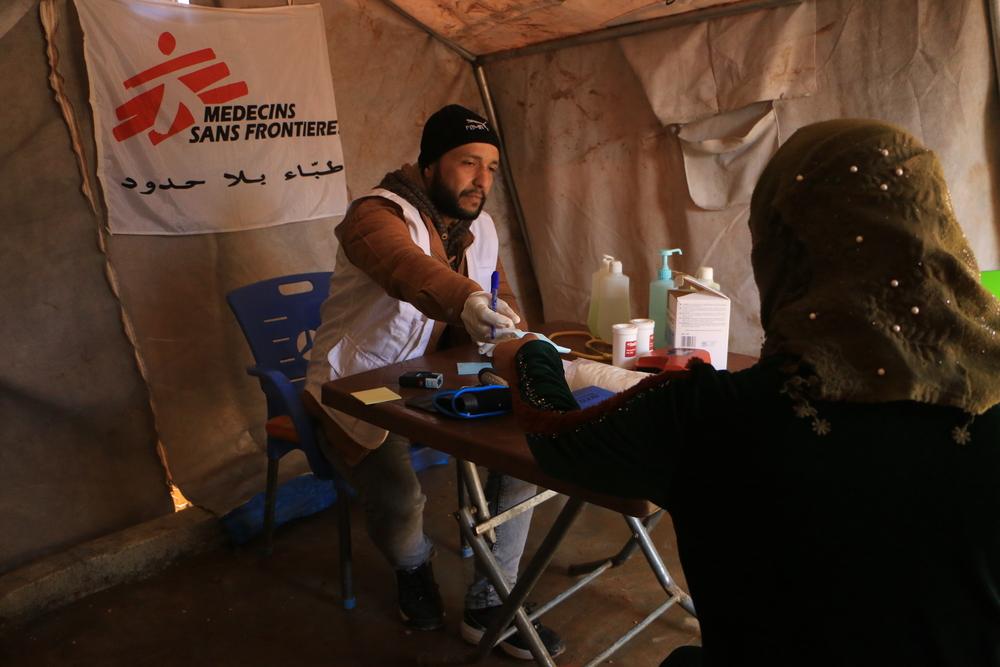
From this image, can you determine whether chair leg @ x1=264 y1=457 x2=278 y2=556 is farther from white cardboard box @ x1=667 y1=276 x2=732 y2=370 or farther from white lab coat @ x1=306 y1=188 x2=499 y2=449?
white cardboard box @ x1=667 y1=276 x2=732 y2=370

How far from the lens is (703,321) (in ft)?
5.74

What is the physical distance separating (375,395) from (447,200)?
2.49 feet

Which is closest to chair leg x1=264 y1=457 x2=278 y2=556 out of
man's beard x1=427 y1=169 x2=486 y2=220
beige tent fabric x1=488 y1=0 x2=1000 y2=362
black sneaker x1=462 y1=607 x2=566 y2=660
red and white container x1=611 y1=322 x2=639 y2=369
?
black sneaker x1=462 y1=607 x2=566 y2=660

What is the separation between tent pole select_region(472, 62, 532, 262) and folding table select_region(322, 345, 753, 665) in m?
1.79

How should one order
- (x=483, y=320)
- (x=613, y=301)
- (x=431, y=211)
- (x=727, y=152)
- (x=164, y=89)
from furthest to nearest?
(x=727, y=152) < (x=164, y=89) < (x=431, y=211) < (x=613, y=301) < (x=483, y=320)

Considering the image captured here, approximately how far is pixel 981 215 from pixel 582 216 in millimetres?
1632

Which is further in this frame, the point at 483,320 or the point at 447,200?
the point at 447,200

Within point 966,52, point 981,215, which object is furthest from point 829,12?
point 981,215

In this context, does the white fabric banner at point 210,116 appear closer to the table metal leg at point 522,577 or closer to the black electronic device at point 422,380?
the black electronic device at point 422,380

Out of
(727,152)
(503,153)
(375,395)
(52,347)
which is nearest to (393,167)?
(503,153)

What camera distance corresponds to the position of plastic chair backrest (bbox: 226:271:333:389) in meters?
2.59

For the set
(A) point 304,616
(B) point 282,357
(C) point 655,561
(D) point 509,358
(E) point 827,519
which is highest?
(D) point 509,358

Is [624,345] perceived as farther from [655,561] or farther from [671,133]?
[671,133]

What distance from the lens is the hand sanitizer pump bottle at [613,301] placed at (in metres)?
1.99
